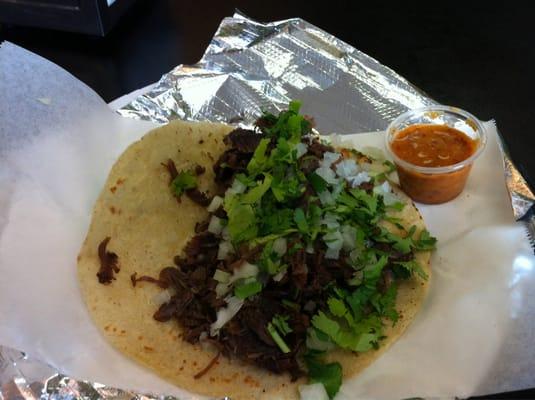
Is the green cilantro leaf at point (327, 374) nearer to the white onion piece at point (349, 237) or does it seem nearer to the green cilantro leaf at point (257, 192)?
the white onion piece at point (349, 237)

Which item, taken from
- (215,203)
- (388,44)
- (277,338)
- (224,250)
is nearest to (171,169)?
(215,203)

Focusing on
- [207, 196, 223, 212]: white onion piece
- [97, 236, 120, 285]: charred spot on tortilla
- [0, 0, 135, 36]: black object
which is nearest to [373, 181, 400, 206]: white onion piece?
[207, 196, 223, 212]: white onion piece

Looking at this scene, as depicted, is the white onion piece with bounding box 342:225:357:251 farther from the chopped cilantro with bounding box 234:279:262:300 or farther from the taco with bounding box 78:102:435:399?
the chopped cilantro with bounding box 234:279:262:300

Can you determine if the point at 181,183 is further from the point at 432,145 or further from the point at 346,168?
the point at 432,145

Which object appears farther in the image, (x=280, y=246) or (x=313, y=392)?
(x=280, y=246)

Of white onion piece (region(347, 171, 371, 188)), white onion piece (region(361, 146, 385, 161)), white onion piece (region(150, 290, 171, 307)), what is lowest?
white onion piece (region(150, 290, 171, 307))

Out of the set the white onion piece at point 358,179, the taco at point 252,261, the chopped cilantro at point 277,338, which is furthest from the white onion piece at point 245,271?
the white onion piece at point 358,179

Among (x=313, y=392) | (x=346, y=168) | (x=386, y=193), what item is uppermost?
(x=346, y=168)
